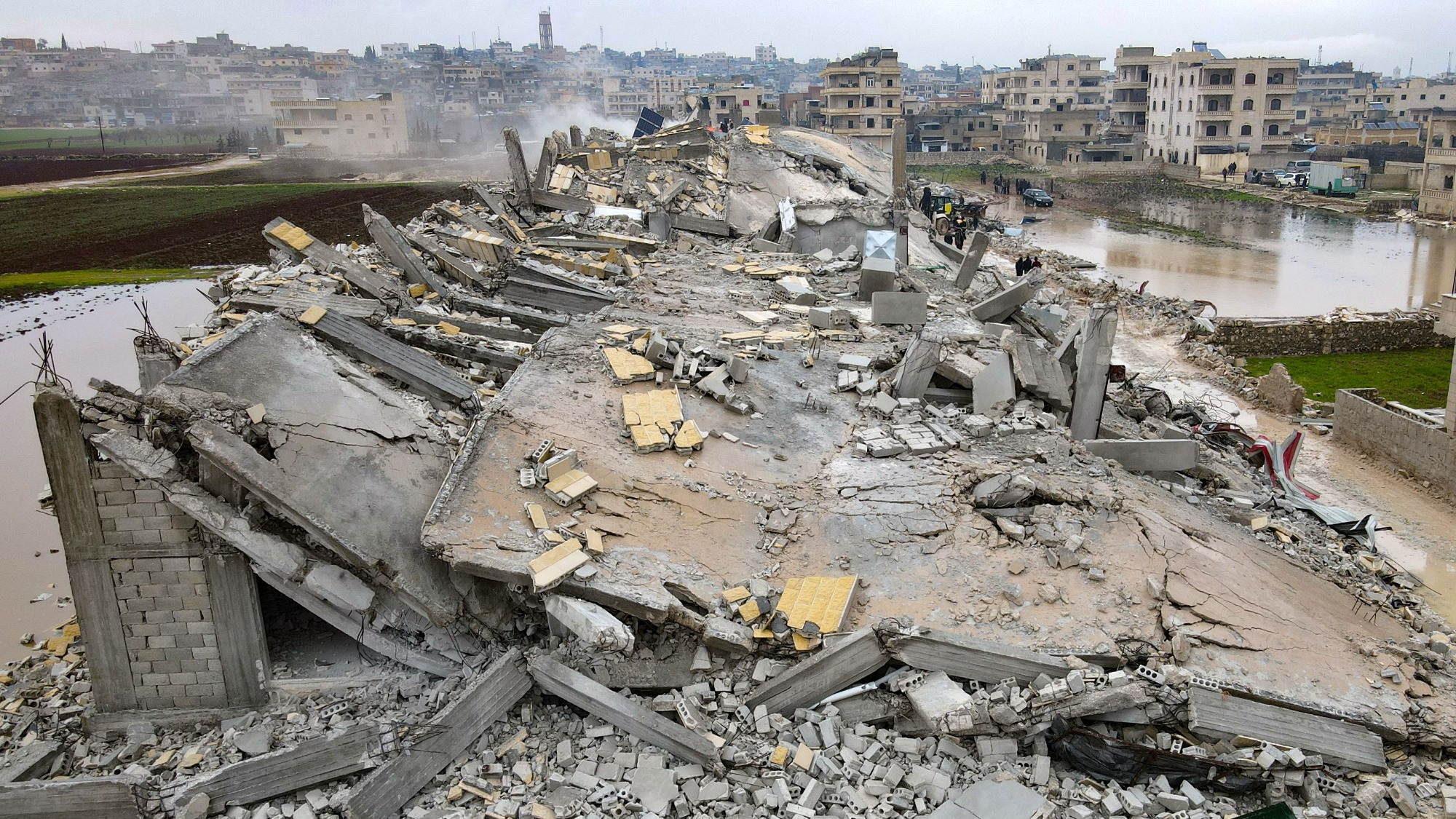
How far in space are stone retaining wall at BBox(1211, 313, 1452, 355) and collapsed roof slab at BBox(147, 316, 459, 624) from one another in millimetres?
16109

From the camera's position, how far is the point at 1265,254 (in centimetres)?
3109

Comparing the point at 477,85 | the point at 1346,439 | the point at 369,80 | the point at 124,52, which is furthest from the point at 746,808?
the point at 124,52

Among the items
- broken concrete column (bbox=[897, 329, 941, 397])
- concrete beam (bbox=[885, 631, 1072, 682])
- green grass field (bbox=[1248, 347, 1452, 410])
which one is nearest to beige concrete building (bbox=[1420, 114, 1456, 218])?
green grass field (bbox=[1248, 347, 1452, 410])

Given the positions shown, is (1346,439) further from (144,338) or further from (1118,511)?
(144,338)

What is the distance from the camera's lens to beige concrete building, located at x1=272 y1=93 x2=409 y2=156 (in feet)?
210

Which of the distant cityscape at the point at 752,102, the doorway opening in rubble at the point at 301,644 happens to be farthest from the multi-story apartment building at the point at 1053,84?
the doorway opening in rubble at the point at 301,644

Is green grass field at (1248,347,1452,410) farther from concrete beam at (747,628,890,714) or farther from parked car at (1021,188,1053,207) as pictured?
parked car at (1021,188,1053,207)

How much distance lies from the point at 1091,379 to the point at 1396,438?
5574mm

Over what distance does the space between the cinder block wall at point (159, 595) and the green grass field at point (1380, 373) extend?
16.0 metres

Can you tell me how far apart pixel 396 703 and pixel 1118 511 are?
5.34m

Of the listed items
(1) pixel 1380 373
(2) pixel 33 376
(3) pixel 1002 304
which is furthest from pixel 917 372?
(2) pixel 33 376

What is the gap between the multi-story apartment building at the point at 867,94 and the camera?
5381 centimetres

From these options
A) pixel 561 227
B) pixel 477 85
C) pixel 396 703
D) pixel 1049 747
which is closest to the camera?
pixel 1049 747

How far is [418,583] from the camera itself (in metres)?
6.26
